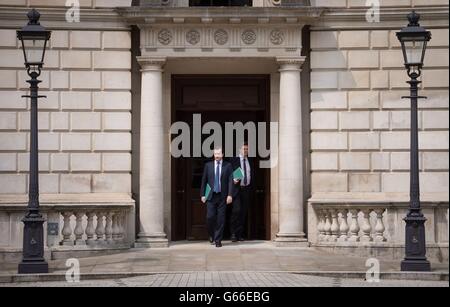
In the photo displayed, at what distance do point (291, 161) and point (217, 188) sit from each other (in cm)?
176

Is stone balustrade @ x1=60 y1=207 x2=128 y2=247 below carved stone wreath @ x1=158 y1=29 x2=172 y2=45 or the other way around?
Result: below

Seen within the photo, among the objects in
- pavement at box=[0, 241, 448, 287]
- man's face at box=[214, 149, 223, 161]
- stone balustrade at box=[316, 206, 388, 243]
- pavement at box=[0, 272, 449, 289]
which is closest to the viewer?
pavement at box=[0, 272, 449, 289]

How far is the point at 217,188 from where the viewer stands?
22.9 m

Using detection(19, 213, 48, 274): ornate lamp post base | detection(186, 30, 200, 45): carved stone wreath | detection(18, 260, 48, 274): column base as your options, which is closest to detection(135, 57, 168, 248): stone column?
detection(186, 30, 200, 45): carved stone wreath

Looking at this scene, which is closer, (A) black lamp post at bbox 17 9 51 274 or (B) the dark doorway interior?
(A) black lamp post at bbox 17 9 51 274

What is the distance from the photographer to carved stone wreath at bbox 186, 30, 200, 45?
2297 cm

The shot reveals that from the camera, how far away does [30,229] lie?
18891 mm

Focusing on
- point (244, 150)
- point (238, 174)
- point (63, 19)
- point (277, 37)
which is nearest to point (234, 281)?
point (238, 174)

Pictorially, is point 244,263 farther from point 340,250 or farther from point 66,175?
point 66,175

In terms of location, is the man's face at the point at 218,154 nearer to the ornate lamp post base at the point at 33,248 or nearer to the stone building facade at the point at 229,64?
the stone building facade at the point at 229,64

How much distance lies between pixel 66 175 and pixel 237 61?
4.64 m

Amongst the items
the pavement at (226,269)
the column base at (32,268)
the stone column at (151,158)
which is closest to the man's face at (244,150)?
the stone column at (151,158)

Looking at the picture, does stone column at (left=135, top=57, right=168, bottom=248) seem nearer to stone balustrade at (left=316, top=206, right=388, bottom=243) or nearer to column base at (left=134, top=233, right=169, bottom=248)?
column base at (left=134, top=233, right=169, bottom=248)

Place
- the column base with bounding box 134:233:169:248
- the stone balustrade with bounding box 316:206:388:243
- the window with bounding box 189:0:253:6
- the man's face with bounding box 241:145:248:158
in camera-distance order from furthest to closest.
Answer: the window with bounding box 189:0:253:6
the man's face with bounding box 241:145:248:158
the column base with bounding box 134:233:169:248
the stone balustrade with bounding box 316:206:388:243
